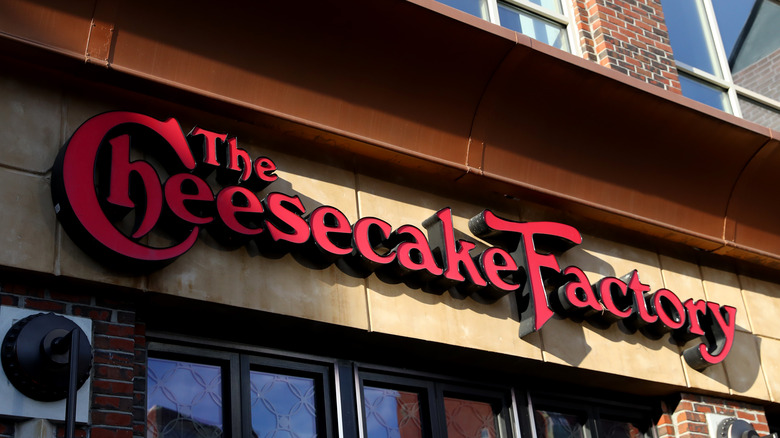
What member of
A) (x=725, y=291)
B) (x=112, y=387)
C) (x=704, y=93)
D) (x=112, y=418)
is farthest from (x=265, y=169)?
(x=704, y=93)

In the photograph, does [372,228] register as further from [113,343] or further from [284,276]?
[113,343]

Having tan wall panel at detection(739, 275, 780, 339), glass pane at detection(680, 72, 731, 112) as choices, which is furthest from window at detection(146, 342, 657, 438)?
glass pane at detection(680, 72, 731, 112)

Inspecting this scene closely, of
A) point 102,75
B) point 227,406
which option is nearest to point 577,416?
point 227,406

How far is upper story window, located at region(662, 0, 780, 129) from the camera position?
38.4 ft

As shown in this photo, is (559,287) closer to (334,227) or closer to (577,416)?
(577,416)

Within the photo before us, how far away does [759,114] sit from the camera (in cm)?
1223

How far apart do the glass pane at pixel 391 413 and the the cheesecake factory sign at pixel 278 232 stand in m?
0.87

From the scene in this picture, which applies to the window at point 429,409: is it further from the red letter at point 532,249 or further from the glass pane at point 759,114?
the glass pane at point 759,114

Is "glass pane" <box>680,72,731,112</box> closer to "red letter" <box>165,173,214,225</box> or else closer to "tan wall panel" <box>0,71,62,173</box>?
"red letter" <box>165,173,214,225</box>

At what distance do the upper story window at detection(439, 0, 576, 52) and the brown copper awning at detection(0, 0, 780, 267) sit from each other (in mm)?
1773

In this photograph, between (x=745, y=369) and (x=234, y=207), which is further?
(x=745, y=369)

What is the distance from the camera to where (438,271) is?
755cm

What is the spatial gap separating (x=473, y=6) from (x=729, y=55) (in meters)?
4.05

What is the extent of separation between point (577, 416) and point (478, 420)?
1152 millimetres
